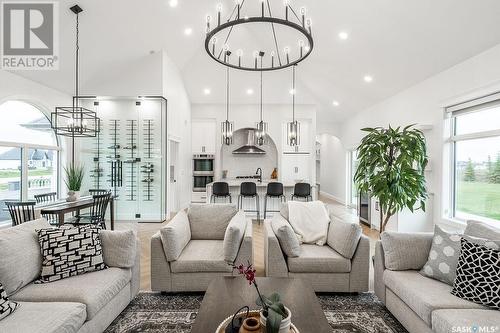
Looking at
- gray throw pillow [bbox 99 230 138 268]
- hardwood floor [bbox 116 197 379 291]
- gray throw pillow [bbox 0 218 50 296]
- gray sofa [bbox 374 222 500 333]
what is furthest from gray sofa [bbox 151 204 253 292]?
gray sofa [bbox 374 222 500 333]

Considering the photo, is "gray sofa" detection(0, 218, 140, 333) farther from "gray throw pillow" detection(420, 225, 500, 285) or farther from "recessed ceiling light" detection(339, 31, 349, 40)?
"recessed ceiling light" detection(339, 31, 349, 40)

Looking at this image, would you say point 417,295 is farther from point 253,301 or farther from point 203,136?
point 203,136

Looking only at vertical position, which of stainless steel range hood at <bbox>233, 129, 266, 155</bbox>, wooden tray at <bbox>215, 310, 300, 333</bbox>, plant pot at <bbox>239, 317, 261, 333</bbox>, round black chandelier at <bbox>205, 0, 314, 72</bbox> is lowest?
wooden tray at <bbox>215, 310, 300, 333</bbox>

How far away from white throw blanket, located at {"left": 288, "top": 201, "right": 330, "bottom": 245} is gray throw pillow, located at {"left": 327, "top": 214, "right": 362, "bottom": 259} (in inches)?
8.3

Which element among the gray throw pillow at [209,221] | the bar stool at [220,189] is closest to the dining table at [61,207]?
the gray throw pillow at [209,221]

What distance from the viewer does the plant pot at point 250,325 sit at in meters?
1.32

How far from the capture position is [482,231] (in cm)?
215

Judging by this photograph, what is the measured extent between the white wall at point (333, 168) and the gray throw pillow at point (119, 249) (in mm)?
7831

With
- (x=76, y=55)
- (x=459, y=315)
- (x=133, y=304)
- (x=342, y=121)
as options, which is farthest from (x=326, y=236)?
(x=342, y=121)

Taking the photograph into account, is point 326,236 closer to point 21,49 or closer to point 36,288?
point 36,288

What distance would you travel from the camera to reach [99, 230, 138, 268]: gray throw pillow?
7.59ft

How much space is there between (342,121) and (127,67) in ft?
22.5

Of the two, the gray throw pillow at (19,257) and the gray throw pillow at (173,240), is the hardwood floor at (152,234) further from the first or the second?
the gray throw pillow at (19,257)

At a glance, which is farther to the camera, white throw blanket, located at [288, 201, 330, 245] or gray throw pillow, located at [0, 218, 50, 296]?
white throw blanket, located at [288, 201, 330, 245]
